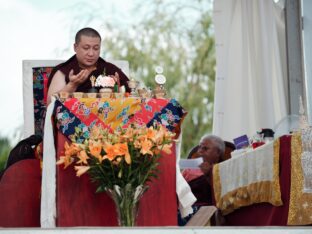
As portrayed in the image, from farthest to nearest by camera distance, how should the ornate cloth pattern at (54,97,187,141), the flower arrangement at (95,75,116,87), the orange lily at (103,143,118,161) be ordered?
the flower arrangement at (95,75,116,87)
the ornate cloth pattern at (54,97,187,141)
the orange lily at (103,143,118,161)

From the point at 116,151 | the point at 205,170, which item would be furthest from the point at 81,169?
the point at 205,170

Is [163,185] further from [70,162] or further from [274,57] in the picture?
[274,57]

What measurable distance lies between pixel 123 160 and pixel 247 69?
329 centimetres

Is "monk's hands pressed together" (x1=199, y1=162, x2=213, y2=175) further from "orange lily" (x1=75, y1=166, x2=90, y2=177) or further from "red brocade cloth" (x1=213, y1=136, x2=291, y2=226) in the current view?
"orange lily" (x1=75, y1=166, x2=90, y2=177)

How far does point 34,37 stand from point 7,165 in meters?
9.12

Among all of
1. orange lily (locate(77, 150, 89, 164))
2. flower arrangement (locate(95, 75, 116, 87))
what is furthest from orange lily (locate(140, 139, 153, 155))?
flower arrangement (locate(95, 75, 116, 87))

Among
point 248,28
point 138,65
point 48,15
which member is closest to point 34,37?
point 48,15

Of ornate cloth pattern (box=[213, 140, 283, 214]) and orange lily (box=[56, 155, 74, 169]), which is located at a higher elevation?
orange lily (box=[56, 155, 74, 169])

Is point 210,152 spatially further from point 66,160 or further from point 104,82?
point 66,160

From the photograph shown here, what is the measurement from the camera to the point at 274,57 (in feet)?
25.2

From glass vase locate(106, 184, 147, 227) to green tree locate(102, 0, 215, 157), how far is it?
31.5ft

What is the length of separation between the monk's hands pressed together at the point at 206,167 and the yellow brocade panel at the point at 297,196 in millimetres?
1429

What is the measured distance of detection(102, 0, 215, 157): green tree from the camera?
14.3 meters

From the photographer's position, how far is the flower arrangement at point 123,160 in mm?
4492
